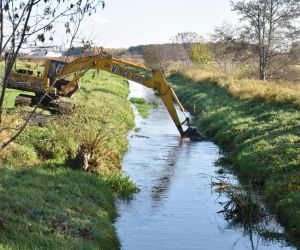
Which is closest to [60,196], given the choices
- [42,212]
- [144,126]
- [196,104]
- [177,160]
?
[42,212]

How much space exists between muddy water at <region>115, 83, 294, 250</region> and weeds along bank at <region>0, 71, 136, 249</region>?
62 cm

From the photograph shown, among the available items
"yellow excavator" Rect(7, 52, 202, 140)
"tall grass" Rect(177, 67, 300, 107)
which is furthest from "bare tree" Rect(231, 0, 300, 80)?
"yellow excavator" Rect(7, 52, 202, 140)

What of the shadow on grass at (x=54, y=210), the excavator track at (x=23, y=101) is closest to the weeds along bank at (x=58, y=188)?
the shadow on grass at (x=54, y=210)

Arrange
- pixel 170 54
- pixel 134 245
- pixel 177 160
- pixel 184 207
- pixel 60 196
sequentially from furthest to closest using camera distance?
pixel 170 54 → pixel 177 160 → pixel 184 207 → pixel 60 196 → pixel 134 245

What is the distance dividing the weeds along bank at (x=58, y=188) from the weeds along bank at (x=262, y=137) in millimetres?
4330

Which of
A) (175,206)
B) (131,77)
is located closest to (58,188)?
(175,206)

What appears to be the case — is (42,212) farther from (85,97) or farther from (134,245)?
(85,97)

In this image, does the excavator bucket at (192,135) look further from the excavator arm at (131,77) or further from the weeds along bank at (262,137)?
the weeds along bank at (262,137)

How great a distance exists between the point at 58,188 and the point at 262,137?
10.5 metres

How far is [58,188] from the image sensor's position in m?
12.5

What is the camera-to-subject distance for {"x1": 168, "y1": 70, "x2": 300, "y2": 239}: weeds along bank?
14.2 meters

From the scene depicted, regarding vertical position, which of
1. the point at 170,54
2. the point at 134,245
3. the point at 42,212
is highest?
the point at 170,54

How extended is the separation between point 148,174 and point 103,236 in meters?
7.74

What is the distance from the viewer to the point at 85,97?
101 feet
